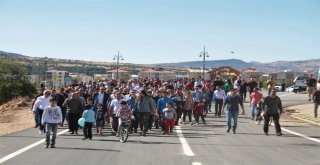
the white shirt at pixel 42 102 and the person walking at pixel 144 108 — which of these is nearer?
the person walking at pixel 144 108

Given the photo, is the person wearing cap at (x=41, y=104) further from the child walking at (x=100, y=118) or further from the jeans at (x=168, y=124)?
the jeans at (x=168, y=124)

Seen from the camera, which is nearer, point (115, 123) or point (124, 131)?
point (124, 131)

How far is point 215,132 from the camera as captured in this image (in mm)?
22875

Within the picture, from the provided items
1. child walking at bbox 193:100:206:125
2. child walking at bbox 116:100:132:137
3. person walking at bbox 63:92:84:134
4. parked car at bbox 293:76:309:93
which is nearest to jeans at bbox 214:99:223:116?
child walking at bbox 193:100:206:125

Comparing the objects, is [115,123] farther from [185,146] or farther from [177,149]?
[177,149]

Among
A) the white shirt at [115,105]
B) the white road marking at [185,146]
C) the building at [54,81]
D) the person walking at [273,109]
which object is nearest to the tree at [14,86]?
the building at [54,81]

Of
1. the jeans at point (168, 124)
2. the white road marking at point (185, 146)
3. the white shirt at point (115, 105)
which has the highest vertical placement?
the white shirt at point (115, 105)

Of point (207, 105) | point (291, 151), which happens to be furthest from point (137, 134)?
point (207, 105)

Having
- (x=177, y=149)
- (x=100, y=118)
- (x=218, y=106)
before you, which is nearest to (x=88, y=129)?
(x=100, y=118)

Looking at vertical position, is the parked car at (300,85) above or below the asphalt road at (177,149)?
above

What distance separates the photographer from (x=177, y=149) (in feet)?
55.1

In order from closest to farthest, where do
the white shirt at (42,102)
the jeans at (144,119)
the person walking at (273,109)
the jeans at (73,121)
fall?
the jeans at (144,119) < the jeans at (73,121) < the person walking at (273,109) < the white shirt at (42,102)

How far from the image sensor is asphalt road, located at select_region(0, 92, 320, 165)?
561 inches

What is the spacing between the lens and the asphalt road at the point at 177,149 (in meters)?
14.3
